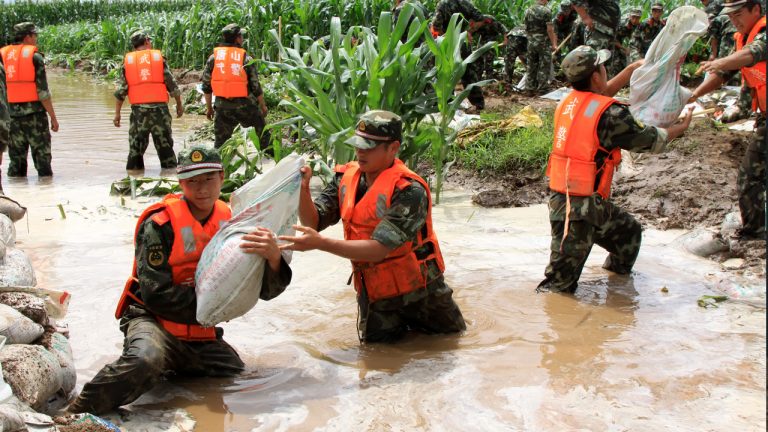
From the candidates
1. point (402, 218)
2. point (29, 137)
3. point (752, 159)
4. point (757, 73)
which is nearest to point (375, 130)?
point (402, 218)

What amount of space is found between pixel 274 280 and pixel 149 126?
681cm

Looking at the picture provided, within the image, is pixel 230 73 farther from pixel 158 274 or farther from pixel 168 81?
pixel 158 274

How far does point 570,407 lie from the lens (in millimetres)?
3838

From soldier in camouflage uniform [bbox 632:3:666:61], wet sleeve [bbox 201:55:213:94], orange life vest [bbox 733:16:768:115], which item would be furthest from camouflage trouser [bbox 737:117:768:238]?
soldier in camouflage uniform [bbox 632:3:666:61]

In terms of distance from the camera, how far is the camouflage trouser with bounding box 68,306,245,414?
3.70 metres

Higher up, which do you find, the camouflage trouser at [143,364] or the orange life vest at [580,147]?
the orange life vest at [580,147]

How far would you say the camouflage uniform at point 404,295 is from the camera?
13.8 feet

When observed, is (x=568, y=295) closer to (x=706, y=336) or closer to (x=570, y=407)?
(x=706, y=336)

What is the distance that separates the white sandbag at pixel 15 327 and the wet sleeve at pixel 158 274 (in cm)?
63

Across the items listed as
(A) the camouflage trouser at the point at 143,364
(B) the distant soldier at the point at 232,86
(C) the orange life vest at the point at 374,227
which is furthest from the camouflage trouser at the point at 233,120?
(A) the camouflage trouser at the point at 143,364

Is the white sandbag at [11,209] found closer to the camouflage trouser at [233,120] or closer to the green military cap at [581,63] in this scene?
the camouflage trouser at [233,120]

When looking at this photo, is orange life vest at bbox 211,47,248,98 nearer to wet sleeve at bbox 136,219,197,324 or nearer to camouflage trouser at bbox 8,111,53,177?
camouflage trouser at bbox 8,111,53,177

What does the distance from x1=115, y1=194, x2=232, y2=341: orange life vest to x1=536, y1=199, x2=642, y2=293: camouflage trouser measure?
2.26 metres

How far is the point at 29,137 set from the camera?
32.8 ft
